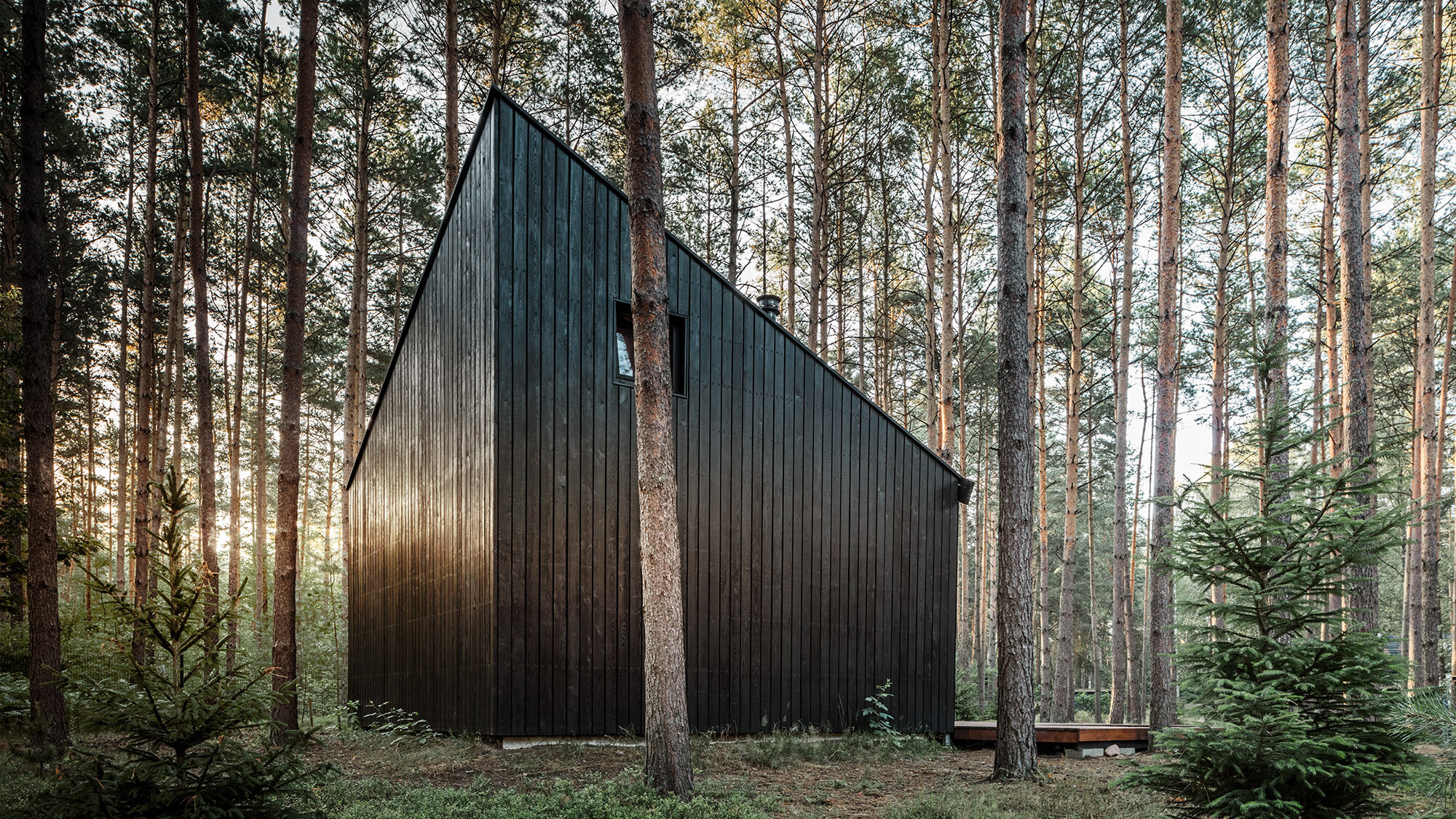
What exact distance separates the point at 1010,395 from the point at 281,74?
14704 mm

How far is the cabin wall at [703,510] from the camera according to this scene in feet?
25.7

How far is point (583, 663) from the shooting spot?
7.91 meters

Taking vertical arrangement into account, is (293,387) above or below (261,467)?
above

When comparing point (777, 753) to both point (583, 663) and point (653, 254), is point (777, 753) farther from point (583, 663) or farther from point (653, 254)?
point (653, 254)

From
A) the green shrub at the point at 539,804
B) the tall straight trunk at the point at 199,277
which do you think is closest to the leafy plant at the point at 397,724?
the tall straight trunk at the point at 199,277

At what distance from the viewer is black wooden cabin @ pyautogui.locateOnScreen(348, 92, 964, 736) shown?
7828 mm

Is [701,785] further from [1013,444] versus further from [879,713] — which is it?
[879,713]

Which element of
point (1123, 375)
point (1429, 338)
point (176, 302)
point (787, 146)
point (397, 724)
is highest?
point (787, 146)

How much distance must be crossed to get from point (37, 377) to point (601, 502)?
16.3ft

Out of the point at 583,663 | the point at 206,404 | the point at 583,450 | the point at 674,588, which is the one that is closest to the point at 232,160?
the point at 206,404

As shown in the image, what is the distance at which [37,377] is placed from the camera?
24.3ft

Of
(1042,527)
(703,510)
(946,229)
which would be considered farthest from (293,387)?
(1042,527)

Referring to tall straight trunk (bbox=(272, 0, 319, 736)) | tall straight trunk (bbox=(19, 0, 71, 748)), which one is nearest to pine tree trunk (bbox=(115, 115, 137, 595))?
tall straight trunk (bbox=(19, 0, 71, 748))

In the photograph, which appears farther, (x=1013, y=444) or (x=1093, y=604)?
(x=1093, y=604)
